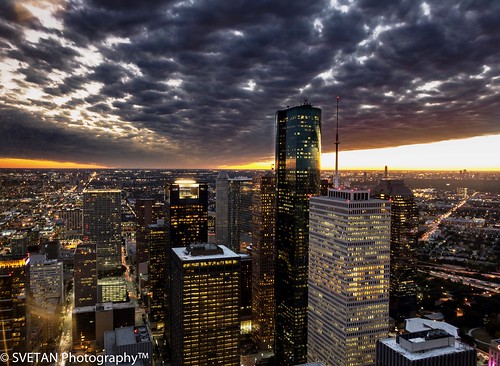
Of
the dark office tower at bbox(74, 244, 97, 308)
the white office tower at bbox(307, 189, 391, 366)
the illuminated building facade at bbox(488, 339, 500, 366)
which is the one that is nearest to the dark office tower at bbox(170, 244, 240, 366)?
the white office tower at bbox(307, 189, 391, 366)

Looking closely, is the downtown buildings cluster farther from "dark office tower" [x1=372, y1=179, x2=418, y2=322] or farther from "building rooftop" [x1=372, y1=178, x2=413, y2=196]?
"building rooftop" [x1=372, y1=178, x2=413, y2=196]

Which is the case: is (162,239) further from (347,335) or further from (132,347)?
(347,335)

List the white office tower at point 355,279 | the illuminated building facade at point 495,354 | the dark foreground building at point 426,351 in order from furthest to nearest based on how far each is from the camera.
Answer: the white office tower at point 355,279 → the illuminated building facade at point 495,354 → the dark foreground building at point 426,351

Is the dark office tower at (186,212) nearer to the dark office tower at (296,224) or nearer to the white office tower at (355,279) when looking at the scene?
the dark office tower at (296,224)

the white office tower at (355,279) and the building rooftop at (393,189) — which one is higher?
the building rooftop at (393,189)

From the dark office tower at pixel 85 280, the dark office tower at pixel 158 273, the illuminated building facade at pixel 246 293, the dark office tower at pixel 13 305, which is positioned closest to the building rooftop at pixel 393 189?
the illuminated building facade at pixel 246 293

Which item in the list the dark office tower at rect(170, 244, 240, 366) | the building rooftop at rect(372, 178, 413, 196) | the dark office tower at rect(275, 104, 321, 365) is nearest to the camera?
the dark office tower at rect(170, 244, 240, 366)

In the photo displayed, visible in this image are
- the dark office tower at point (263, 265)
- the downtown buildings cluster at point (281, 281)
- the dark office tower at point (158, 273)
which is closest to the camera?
the downtown buildings cluster at point (281, 281)
